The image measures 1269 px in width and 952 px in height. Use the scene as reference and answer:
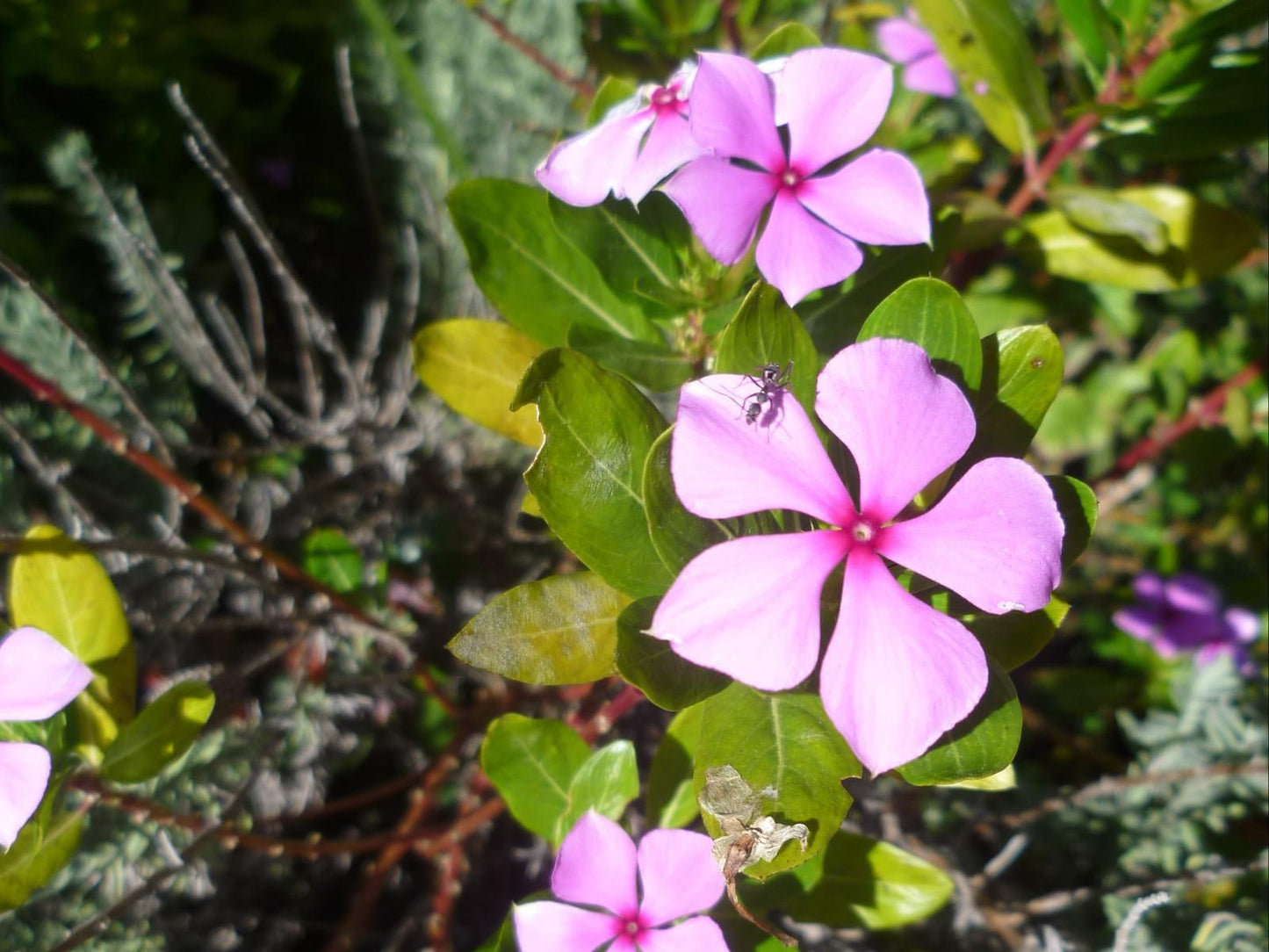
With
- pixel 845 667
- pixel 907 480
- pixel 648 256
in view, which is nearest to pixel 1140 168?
pixel 648 256

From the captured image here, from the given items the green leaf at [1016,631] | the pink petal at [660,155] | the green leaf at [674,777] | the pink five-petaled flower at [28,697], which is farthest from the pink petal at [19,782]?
the green leaf at [1016,631]

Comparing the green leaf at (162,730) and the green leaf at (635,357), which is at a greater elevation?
the green leaf at (635,357)

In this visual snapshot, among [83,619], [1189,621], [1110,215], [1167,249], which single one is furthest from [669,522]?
[1189,621]

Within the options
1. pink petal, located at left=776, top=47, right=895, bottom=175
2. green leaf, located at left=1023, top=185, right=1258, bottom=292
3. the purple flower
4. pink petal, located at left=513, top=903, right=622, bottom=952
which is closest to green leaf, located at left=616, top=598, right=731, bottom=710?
pink petal, located at left=513, top=903, right=622, bottom=952

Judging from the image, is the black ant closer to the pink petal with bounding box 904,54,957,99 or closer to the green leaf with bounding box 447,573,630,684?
the green leaf with bounding box 447,573,630,684

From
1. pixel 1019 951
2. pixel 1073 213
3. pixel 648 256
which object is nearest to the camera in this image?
pixel 648 256

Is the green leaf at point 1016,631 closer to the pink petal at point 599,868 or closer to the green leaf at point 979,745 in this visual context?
the green leaf at point 979,745

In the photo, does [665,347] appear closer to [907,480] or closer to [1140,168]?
[907,480]
